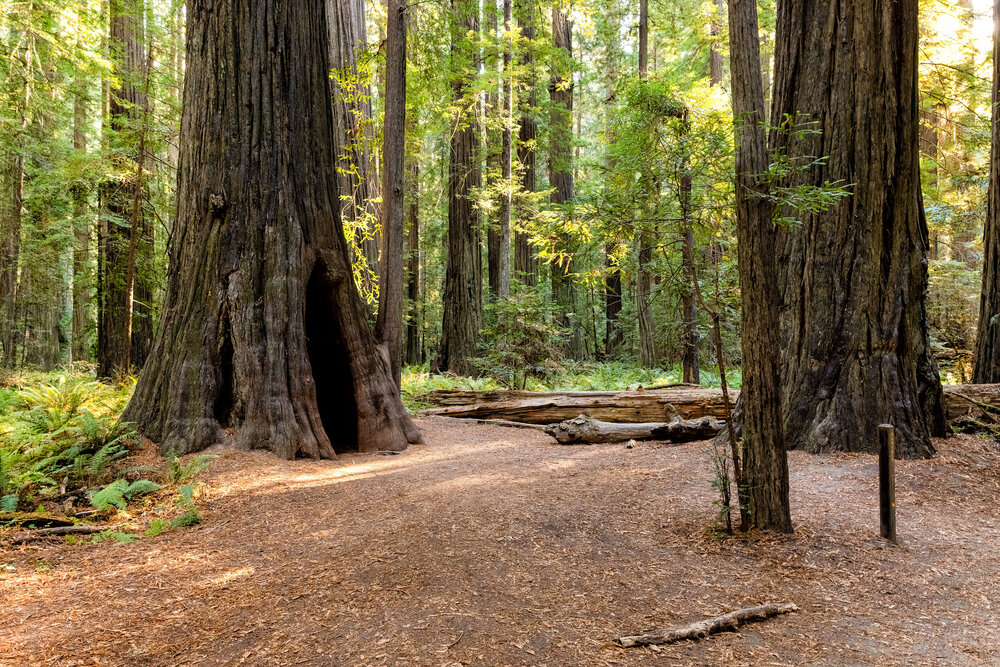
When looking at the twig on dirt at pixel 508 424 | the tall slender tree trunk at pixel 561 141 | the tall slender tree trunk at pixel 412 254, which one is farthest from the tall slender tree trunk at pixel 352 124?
the tall slender tree trunk at pixel 561 141

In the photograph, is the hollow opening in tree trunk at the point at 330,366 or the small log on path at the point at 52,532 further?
the hollow opening in tree trunk at the point at 330,366

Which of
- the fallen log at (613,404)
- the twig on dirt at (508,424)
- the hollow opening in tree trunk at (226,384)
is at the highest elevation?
the hollow opening in tree trunk at (226,384)

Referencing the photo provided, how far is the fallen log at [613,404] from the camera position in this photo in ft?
23.9

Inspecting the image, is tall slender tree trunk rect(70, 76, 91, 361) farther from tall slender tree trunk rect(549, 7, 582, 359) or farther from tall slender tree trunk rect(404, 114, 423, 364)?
tall slender tree trunk rect(549, 7, 582, 359)

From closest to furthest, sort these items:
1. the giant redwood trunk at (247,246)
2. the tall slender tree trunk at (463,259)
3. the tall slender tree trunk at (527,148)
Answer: the giant redwood trunk at (247,246) < the tall slender tree trunk at (463,259) < the tall slender tree trunk at (527,148)

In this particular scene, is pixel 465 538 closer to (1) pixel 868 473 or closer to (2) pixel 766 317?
(2) pixel 766 317

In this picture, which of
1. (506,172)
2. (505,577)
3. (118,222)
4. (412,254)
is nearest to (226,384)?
(505,577)

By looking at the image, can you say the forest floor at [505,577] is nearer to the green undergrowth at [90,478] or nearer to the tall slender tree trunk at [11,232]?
the green undergrowth at [90,478]

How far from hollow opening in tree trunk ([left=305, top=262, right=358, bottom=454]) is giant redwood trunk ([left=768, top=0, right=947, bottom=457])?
17.5 feet

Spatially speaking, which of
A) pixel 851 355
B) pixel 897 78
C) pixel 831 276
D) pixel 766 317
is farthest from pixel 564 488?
pixel 897 78

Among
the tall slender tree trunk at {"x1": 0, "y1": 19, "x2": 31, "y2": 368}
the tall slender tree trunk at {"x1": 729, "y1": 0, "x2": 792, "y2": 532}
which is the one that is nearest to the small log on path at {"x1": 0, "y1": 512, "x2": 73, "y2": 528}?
the tall slender tree trunk at {"x1": 729, "y1": 0, "x2": 792, "y2": 532}

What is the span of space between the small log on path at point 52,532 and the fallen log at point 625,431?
5.48 metres

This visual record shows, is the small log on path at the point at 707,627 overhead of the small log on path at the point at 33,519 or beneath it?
beneath

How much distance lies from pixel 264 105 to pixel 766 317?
19.1ft
